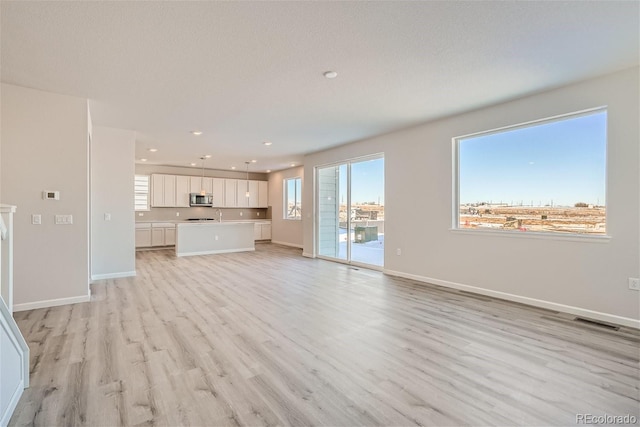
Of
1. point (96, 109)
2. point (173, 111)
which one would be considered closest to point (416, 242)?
point (173, 111)

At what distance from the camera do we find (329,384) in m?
2.15

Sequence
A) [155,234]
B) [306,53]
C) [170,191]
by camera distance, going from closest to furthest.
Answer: [306,53] → [155,234] → [170,191]

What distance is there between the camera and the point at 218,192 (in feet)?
34.6

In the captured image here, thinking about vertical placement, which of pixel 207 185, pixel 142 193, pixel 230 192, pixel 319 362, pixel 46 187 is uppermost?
pixel 207 185

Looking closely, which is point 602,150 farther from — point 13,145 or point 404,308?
point 13,145

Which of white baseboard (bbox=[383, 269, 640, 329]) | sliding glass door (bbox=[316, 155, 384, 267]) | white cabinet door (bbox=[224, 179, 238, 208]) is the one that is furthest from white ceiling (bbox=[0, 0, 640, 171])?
white cabinet door (bbox=[224, 179, 238, 208])

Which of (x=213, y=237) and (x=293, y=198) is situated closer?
(x=213, y=237)

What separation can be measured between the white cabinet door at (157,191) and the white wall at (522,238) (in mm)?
6507

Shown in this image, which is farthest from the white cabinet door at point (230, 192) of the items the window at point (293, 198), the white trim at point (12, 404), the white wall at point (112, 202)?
the white trim at point (12, 404)

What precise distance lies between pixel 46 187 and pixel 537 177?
6.13m

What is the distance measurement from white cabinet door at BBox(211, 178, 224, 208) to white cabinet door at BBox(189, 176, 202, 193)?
447mm

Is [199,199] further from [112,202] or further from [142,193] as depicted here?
[112,202]

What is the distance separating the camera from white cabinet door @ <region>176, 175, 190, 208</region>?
32.1 feet

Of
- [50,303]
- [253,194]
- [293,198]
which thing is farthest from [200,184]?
[50,303]
